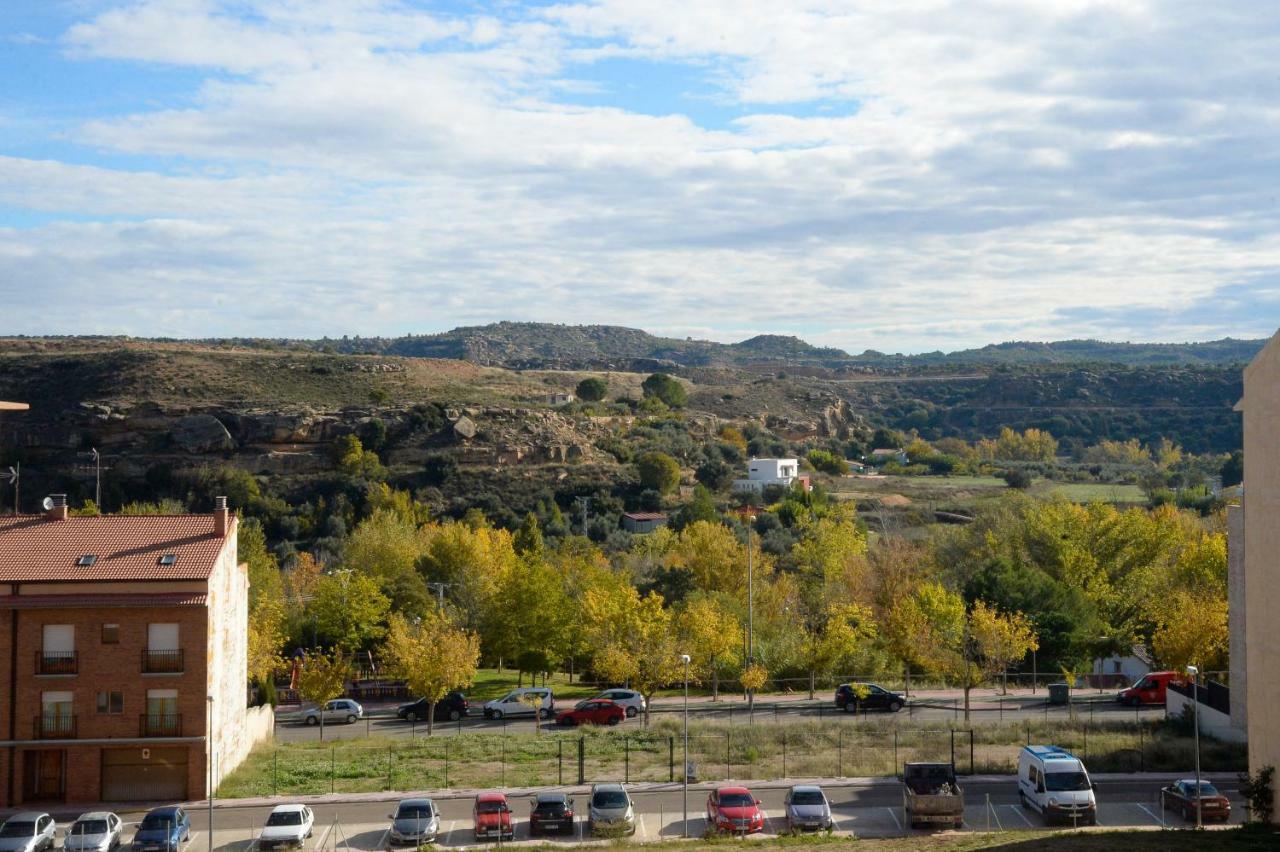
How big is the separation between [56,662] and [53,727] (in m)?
1.82

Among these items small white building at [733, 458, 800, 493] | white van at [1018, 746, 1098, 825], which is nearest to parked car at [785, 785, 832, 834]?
white van at [1018, 746, 1098, 825]

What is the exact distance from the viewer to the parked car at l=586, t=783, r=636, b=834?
32.2m

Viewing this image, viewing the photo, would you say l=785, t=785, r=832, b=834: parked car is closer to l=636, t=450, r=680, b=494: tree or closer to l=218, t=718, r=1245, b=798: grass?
l=218, t=718, r=1245, b=798: grass

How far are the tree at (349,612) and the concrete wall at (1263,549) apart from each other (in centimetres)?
4003

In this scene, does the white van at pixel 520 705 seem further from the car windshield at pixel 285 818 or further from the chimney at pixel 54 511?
the car windshield at pixel 285 818

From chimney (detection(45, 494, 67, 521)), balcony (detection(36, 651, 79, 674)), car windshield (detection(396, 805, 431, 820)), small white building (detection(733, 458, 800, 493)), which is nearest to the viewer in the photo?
car windshield (detection(396, 805, 431, 820))

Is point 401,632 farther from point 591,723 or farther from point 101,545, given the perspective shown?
point 101,545

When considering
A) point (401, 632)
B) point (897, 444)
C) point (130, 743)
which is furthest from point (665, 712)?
point (897, 444)

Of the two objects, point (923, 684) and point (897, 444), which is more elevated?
point (897, 444)

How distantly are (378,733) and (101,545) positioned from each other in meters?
14.0

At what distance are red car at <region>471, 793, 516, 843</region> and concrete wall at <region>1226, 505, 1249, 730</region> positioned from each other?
2518 centimetres

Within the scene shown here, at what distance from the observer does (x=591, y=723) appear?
49.3 m

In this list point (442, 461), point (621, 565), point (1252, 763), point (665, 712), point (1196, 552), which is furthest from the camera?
point (442, 461)

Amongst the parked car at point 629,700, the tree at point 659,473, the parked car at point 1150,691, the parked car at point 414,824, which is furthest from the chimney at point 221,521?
the tree at point 659,473
